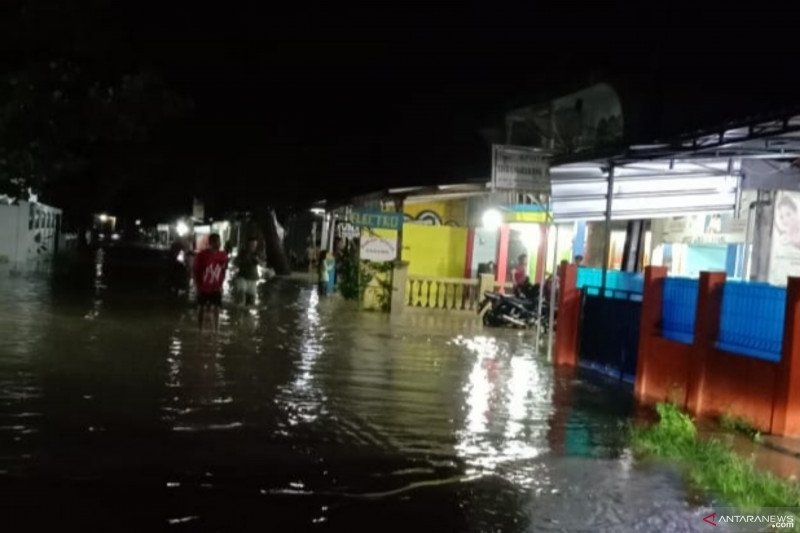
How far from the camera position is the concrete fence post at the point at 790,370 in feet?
30.9

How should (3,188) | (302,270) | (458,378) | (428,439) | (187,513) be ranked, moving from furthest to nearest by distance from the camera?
(302,270) < (3,188) < (458,378) < (428,439) < (187,513)

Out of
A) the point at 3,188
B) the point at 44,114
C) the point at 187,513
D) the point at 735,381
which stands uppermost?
the point at 44,114

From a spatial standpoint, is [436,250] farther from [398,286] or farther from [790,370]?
[790,370]

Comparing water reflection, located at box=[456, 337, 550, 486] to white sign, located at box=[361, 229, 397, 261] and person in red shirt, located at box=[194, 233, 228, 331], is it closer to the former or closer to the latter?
person in red shirt, located at box=[194, 233, 228, 331]

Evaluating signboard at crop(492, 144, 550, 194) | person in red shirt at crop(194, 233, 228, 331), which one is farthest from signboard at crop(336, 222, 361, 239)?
signboard at crop(492, 144, 550, 194)

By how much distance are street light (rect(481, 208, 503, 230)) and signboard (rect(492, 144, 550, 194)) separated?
9.00 metres

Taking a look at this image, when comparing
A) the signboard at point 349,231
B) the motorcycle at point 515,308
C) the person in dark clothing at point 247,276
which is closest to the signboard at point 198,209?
the signboard at point 349,231

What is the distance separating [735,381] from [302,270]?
37353 millimetres

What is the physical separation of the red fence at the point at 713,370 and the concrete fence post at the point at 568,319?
2.45m

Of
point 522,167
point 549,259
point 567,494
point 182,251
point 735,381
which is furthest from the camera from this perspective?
point 182,251

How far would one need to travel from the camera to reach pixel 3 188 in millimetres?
21453

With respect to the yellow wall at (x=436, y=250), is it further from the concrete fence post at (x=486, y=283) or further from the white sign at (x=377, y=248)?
the concrete fence post at (x=486, y=283)

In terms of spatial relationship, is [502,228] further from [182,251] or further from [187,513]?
[187,513]

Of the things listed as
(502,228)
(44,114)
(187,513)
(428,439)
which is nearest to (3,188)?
(44,114)
